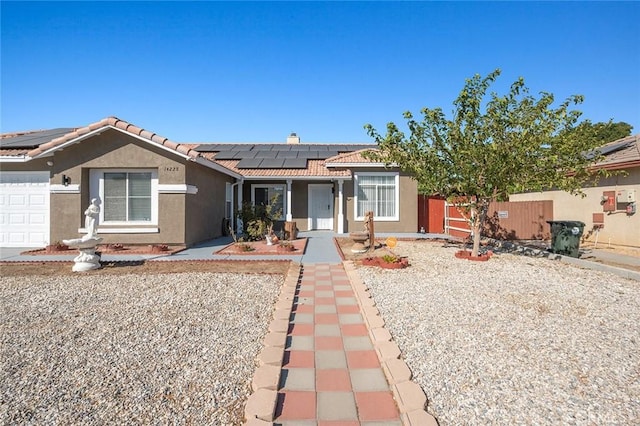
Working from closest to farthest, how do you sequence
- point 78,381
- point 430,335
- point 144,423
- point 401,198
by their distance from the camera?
1. point 144,423
2. point 78,381
3. point 430,335
4. point 401,198

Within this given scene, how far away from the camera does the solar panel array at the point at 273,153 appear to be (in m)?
16.3

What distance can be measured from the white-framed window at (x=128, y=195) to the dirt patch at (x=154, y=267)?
8.45 ft

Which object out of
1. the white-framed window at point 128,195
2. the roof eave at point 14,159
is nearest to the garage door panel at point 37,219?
the roof eave at point 14,159

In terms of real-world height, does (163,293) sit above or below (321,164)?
below

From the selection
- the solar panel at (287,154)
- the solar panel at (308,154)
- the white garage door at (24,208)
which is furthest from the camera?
the solar panel at (287,154)

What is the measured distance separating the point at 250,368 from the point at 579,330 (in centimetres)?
444

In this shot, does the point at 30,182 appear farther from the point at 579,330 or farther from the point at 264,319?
the point at 579,330

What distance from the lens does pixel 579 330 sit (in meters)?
4.35

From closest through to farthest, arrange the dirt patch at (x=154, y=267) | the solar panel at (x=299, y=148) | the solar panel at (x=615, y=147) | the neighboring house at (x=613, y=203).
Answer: the dirt patch at (x=154, y=267), the neighboring house at (x=613, y=203), the solar panel at (x=615, y=147), the solar panel at (x=299, y=148)

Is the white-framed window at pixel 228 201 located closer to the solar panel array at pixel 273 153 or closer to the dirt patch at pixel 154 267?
the solar panel array at pixel 273 153

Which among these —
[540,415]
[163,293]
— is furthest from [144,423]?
[163,293]

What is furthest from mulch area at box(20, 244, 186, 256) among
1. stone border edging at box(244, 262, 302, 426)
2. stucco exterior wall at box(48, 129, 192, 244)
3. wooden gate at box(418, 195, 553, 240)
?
wooden gate at box(418, 195, 553, 240)

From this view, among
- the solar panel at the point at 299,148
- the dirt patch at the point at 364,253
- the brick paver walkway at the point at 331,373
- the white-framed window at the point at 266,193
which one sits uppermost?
the solar panel at the point at 299,148

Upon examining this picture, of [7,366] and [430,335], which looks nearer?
[7,366]
